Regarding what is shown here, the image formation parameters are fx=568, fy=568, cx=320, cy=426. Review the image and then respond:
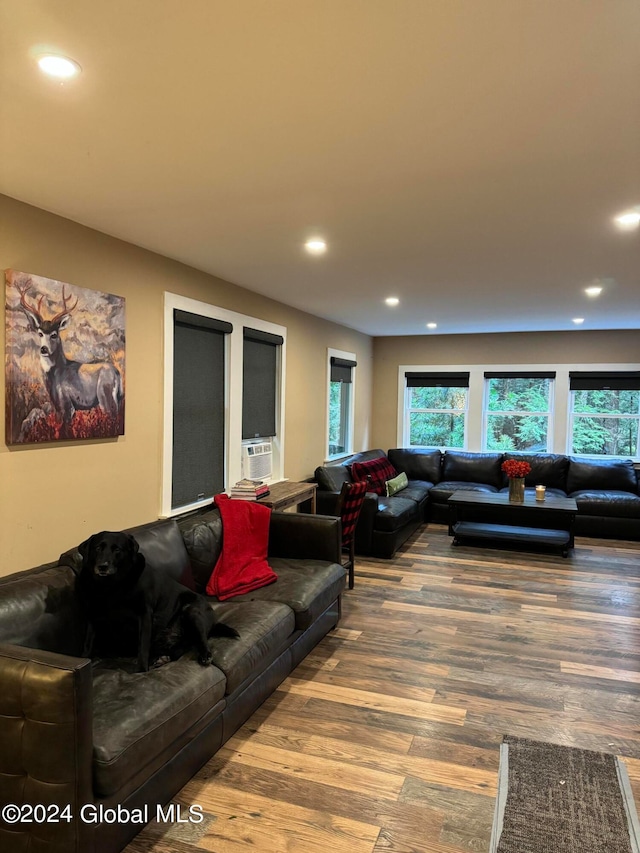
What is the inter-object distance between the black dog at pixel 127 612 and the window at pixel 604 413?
256 inches

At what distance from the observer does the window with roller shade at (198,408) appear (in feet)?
12.9

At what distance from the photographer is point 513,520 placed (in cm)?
697

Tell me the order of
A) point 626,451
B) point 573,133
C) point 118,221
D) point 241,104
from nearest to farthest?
1. point 241,104
2. point 573,133
3. point 118,221
4. point 626,451

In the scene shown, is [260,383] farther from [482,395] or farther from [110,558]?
[482,395]

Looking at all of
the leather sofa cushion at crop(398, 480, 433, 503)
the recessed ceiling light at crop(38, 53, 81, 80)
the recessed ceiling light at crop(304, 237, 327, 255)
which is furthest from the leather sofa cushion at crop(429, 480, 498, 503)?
the recessed ceiling light at crop(38, 53, 81, 80)

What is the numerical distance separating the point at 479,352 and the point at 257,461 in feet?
13.9

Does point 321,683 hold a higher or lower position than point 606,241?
lower

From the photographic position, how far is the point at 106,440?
3244 millimetres

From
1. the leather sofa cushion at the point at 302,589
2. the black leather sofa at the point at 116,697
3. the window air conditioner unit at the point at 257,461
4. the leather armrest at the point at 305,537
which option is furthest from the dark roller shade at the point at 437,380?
the black leather sofa at the point at 116,697

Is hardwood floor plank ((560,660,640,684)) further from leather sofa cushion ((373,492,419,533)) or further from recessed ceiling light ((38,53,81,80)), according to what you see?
recessed ceiling light ((38,53,81,80))

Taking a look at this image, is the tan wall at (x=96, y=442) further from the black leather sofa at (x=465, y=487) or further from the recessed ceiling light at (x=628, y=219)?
the recessed ceiling light at (x=628, y=219)

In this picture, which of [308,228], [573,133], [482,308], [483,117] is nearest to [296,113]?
[483,117]

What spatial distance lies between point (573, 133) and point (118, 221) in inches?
86.2

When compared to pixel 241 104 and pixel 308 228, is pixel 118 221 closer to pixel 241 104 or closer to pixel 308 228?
pixel 308 228
